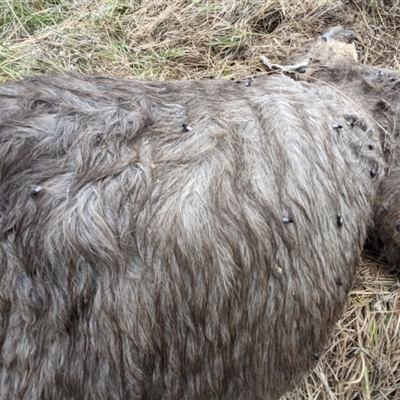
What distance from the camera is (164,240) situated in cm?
200

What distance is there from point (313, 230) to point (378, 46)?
2130 millimetres

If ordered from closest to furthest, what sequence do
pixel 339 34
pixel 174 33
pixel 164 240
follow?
pixel 164 240 < pixel 339 34 < pixel 174 33

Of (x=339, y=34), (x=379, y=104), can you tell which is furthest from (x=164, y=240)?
(x=339, y=34)

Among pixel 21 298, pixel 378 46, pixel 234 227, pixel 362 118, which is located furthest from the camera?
pixel 378 46

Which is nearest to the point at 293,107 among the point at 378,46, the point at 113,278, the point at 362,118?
the point at 362,118

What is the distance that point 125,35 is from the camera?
4.06 meters

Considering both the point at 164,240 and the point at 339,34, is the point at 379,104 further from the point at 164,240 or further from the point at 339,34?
the point at 164,240

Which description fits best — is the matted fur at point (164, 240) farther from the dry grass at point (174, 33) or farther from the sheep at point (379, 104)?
the dry grass at point (174, 33)

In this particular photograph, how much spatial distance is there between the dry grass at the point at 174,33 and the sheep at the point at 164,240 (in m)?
1.45

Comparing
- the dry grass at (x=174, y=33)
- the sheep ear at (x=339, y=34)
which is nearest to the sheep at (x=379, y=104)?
the sheep ear at (x=339, y=34)

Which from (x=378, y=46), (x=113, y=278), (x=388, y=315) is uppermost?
(x=113, y=278)

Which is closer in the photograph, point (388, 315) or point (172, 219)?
point (172, 219)

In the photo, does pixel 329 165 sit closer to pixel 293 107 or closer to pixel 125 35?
pixel 293 107

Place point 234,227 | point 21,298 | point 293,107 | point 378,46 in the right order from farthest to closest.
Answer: point 378,46
point 293,107
point 234,227
point 21,298
